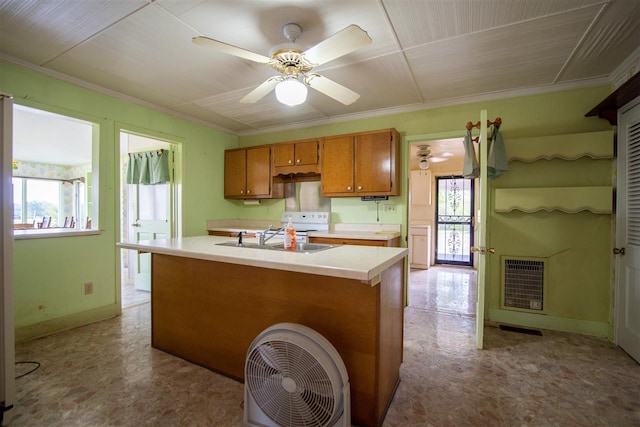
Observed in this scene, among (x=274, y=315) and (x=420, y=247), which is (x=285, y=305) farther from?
(x=420, y=247)

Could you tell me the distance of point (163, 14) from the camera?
74.4 inches

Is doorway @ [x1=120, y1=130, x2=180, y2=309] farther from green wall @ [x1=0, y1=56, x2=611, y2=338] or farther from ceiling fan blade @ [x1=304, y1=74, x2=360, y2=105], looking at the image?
ceiling fan blade @ [x1=304, y1=74, x2=360, y2=105]

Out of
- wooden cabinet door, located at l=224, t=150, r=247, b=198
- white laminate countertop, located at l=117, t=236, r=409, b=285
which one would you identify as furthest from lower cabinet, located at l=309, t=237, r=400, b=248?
wooden cabinet door, located at l=224, t=150, r=247, b=198

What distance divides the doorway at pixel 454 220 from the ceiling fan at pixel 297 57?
503 cm

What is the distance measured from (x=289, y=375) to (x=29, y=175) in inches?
377

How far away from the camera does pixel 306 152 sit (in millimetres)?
3928

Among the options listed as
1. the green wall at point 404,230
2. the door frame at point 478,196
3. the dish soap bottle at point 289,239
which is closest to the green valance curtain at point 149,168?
the green wall at point 404,230

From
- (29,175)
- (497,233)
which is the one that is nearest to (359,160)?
(497,233)

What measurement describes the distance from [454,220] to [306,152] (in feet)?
13.9

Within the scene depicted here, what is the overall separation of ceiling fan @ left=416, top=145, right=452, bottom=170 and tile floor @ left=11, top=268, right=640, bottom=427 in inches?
125

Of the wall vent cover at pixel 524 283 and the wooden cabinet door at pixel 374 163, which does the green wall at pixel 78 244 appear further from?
the wall vent cover at pixel 524 283

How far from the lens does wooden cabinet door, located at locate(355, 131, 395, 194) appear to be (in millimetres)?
3400

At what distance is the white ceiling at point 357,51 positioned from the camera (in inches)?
71.5

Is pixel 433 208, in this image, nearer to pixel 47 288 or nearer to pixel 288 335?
pixel 288 335
